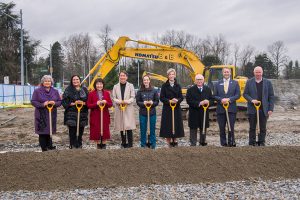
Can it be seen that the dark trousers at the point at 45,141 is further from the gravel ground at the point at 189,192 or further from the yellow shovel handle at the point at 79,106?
the gravel ground at the point at 189,192

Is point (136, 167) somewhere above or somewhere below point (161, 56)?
below

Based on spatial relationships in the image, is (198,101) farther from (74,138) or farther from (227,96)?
(74,138)

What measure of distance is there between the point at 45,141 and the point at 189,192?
3.38 metres

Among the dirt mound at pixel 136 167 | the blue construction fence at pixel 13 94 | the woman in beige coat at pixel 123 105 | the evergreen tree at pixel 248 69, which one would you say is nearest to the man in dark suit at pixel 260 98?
the dirt mound at pixel 136 167

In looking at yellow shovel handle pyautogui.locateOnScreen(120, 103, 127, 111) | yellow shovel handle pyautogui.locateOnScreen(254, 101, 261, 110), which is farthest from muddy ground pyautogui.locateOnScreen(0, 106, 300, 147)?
yellow shovel handle pyautogui.locateOnScreen(254, 101, 261, 110)

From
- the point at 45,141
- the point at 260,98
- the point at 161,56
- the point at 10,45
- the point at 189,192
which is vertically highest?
the point at 10,45

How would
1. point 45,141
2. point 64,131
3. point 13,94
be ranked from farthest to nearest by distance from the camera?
point 13,94, point 64,131, point 45,141

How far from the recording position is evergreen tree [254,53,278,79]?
207 feet

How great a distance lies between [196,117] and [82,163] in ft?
8.59

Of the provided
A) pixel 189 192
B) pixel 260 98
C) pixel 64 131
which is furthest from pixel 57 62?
pixel 189 192

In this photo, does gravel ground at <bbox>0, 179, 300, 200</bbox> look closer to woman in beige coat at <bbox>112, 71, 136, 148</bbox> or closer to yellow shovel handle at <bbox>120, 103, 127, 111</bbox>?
woman in beige coat at <bbox>112, 71, 136, 148</bbox>

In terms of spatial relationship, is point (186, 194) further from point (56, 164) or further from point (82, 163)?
point (56, 164)

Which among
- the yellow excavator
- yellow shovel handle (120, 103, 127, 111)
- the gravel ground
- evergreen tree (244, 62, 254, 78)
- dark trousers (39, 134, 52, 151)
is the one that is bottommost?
the gravel ground

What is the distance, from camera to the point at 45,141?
7.48m
